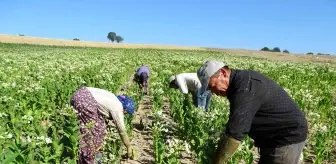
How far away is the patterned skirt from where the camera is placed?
5922 mm

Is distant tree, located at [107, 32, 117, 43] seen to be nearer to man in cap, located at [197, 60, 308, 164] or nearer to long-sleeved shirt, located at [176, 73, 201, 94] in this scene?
long-sleeved shirt, located at [176, 73, 201, 94]

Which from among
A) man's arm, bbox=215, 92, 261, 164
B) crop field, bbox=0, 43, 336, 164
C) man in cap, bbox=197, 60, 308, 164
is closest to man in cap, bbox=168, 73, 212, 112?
crop field, bbox=0, 43, 336, 164

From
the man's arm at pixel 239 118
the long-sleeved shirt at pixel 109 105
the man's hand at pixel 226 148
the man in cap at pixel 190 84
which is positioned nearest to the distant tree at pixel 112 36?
the man in cap at pixel 190 84

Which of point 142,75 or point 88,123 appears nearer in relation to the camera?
point 88,123

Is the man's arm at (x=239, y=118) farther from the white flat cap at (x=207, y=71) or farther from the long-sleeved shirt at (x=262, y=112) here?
the white flat cap at (x=207, y=71)

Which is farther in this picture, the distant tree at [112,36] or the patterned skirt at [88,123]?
the distant tree at [112,36]

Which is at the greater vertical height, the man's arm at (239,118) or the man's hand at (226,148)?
the man's arm at (239,118)

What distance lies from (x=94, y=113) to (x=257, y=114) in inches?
111

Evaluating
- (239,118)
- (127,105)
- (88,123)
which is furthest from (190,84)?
(239,118)

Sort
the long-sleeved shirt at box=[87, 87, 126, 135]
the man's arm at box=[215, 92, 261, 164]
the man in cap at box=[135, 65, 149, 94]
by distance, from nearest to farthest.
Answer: the man's arm at box=[215, 92, 261, 164], the long-sleeved shirt at box=[87, 87, 126, 135], the man in cap at box=[135, 65, 149, 94]

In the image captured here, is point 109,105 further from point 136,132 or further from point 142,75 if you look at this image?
point 142,75

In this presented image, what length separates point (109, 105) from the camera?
5914 millimetres

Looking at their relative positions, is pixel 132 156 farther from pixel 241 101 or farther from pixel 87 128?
pixel 241 101

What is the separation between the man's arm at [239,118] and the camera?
359 centimetres
